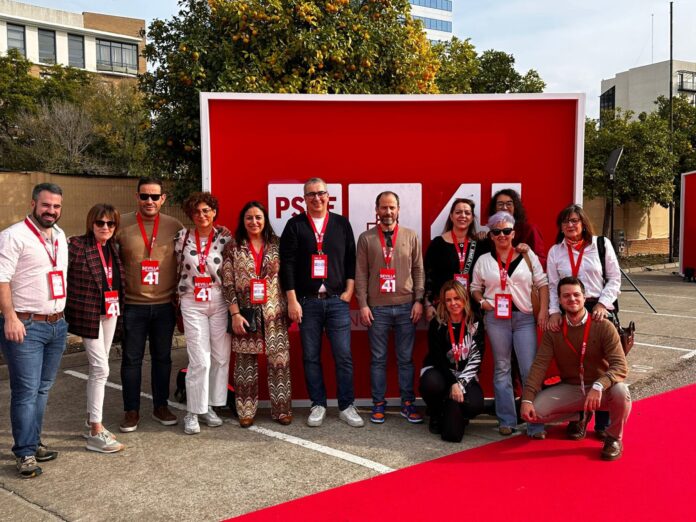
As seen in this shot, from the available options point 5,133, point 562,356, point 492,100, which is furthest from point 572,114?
point 5,133

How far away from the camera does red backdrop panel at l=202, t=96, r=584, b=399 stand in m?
5.21

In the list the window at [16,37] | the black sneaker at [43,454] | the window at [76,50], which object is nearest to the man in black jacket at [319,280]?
the black sneaker at [43,454]

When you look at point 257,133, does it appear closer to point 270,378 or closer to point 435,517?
point 270,378

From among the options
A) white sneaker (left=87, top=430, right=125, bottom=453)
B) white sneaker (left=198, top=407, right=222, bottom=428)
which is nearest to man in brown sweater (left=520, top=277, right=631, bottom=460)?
white sneaker (left=198, top=407, right=222, bottom=428)

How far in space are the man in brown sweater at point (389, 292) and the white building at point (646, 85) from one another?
62338mm

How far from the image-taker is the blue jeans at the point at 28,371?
12.5 feet

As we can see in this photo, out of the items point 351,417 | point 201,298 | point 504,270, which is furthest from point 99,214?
point 504,270

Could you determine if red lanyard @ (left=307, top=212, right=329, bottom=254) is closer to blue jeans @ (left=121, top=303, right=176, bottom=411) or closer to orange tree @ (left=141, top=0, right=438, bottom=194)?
blue jeans @ (left=121, top=303, right=176, bottom=411)

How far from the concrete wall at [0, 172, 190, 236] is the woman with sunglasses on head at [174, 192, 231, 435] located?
9255mm

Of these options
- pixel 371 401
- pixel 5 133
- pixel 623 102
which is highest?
pixel 623 102

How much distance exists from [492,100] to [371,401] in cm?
281

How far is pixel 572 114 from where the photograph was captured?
5305mm

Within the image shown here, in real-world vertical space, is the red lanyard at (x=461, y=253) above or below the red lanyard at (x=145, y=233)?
below

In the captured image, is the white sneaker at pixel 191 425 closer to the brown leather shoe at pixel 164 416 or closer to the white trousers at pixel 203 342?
the white trousers at pixel 203 342
